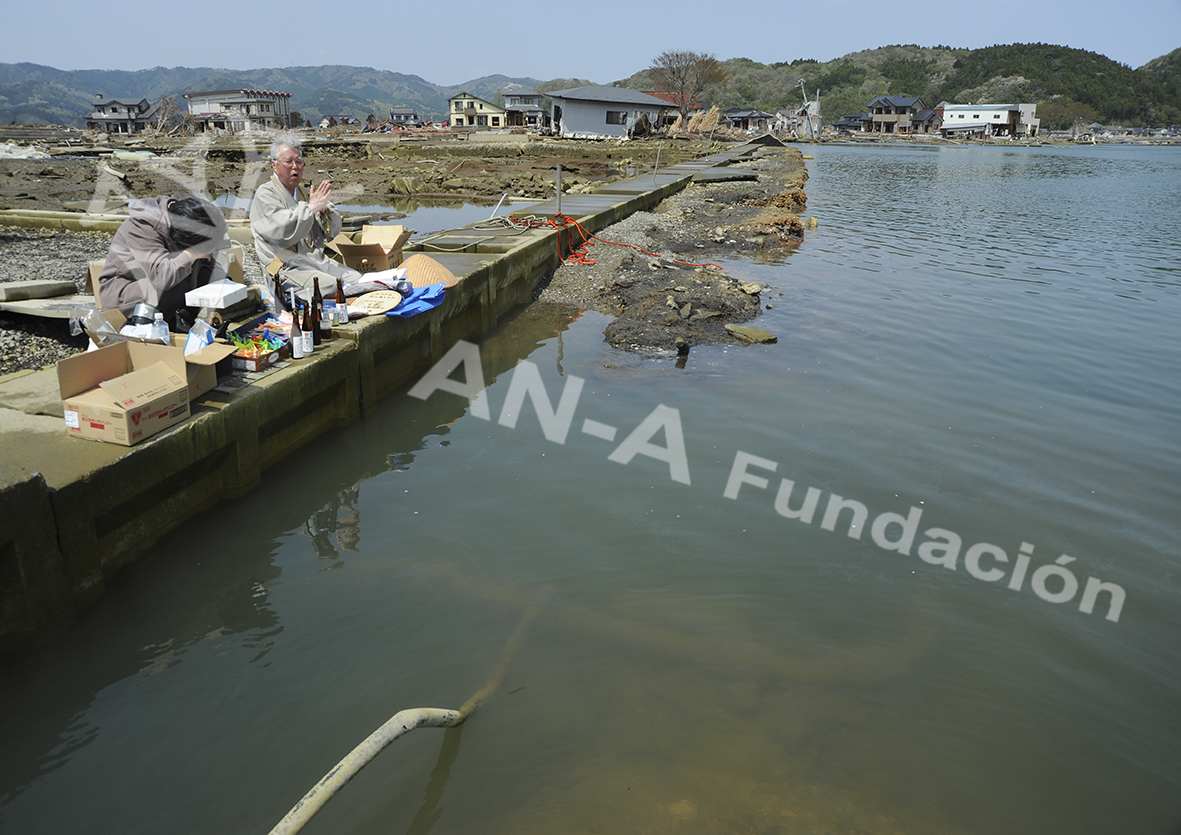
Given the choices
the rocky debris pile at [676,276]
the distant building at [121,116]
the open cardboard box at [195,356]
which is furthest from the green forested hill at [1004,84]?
the open cardboard box at [195,356]

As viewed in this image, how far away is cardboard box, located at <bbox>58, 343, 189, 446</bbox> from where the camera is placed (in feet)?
12.2

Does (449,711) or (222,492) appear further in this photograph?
(222,492)

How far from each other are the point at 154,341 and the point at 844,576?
→ 4567 mm

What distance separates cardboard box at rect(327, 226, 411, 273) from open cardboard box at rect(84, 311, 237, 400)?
2.67 m

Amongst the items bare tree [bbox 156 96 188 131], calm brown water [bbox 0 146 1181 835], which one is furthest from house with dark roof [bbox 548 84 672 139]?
bare tree [bbox 156 96 188 131]

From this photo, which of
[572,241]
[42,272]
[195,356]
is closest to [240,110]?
[572,241]

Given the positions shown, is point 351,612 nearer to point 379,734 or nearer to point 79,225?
point 379,734

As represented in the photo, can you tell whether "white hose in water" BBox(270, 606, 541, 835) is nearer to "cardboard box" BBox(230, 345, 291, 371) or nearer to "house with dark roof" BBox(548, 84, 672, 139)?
"cardboard box" BBox(230, 345, 291, 371)

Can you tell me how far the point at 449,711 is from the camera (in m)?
3.04

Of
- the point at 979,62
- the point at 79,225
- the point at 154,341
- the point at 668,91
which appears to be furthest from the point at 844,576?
the point at 979,62

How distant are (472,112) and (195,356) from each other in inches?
3408

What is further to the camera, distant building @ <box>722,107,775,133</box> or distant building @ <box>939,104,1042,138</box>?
distant building @ <box>939,104,1042,138</box>

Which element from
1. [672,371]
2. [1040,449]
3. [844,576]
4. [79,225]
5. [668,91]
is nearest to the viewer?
[844,576]

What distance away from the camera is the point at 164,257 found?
4.92 metres
